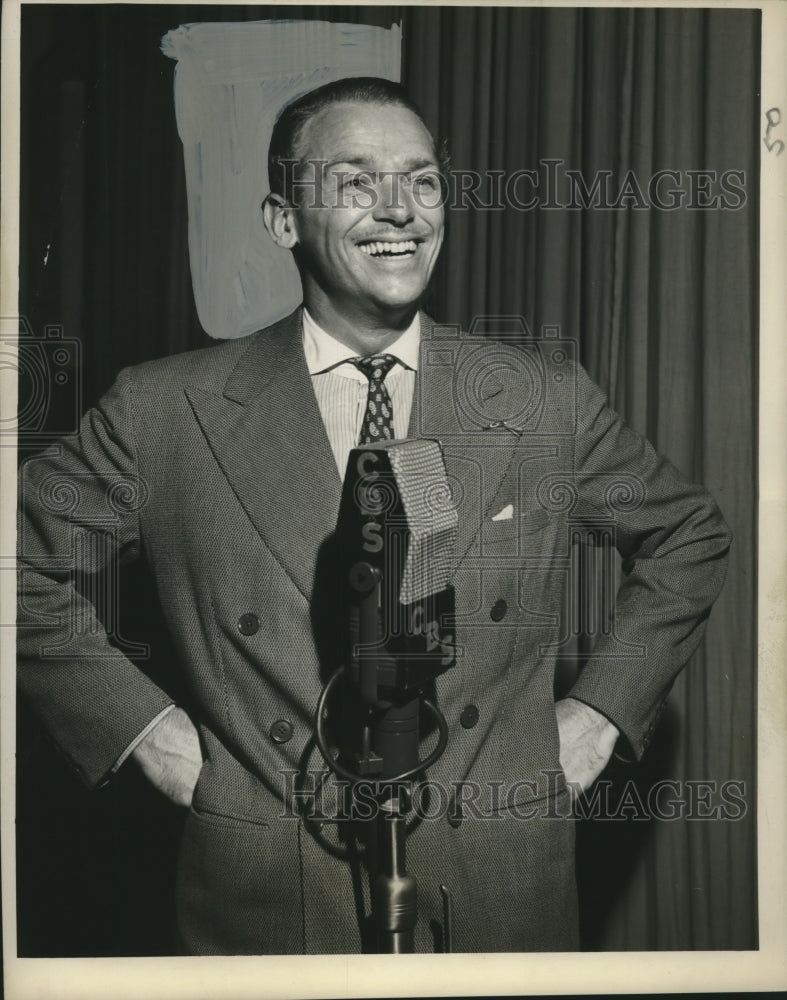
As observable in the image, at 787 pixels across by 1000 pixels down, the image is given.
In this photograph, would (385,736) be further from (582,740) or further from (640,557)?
(640,557)

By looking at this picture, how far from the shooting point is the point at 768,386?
1714mm

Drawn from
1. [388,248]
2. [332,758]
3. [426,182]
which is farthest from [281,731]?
[426,182]

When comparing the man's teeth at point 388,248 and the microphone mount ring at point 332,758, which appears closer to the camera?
the microphone mount ring at point 332,758

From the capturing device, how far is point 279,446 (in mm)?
1575

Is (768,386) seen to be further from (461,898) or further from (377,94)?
(461,898)

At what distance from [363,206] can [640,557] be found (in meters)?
0.68

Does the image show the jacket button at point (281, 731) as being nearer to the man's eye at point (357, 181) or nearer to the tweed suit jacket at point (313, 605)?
the tweed suit jacket at point (313, 605)

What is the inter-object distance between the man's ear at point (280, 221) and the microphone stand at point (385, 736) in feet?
1.76

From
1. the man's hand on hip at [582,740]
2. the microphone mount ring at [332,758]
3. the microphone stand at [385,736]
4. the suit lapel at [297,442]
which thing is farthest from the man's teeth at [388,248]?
the man's hand on hip at [582,740]

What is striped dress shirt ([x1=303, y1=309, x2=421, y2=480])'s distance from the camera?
62.1 inches

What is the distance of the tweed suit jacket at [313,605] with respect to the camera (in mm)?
1575

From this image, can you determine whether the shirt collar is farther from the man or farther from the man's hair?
the man's hair

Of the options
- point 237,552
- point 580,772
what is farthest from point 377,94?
point 580,772

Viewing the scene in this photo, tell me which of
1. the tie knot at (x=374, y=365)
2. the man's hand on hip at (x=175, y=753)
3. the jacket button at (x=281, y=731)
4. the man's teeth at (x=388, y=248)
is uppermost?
the man's teeth at (x=388, y=248)
